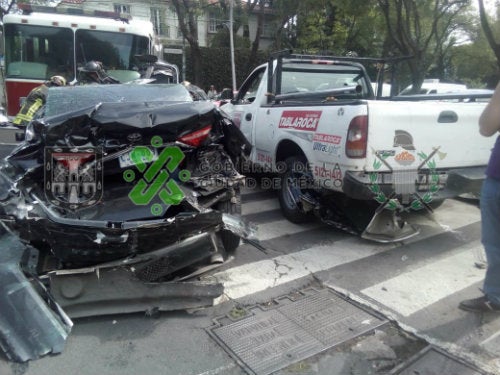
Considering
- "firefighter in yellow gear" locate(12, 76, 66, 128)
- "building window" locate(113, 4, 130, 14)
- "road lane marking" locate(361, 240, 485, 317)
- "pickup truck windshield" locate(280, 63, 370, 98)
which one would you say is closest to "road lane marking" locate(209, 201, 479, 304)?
"road lane marking" locate(361, 240, 485, 317)

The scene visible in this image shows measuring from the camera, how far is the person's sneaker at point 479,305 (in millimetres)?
3223

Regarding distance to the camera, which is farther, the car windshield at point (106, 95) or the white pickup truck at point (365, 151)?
the white pickup truck at point (365, 151)

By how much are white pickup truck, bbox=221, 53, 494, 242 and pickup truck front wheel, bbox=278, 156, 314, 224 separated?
13mm

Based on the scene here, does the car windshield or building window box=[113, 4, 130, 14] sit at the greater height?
building window box=[113, 4, 130, 14]

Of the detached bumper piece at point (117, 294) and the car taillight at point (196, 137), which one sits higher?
the car taillight at point (196, 137)

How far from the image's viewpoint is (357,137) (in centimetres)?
398

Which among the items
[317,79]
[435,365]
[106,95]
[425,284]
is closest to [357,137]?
[425,284]

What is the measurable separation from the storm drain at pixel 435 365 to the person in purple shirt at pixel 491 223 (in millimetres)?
724

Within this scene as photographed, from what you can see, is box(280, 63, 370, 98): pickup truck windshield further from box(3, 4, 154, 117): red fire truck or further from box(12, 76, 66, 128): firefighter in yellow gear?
box(3, 4, 154, 117): red fire truck

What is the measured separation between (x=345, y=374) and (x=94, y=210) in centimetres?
214

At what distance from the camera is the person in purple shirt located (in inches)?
115

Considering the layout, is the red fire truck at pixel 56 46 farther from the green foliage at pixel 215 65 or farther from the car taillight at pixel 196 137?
the green foliage at pixel 215 65

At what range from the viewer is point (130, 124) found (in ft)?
10.7

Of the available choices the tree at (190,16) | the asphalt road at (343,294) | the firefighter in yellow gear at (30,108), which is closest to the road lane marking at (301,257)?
the asphalt road at (343,294)
